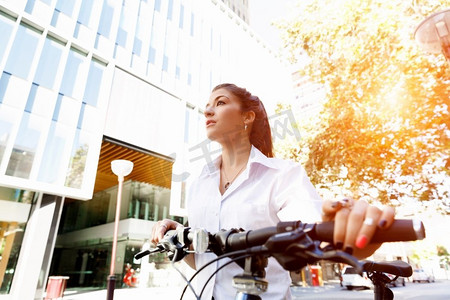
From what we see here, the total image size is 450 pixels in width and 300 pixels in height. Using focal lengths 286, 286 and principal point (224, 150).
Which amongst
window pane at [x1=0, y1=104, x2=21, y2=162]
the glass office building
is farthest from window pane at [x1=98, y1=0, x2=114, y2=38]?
window pane at [x1=0, y1=104, x2=21, y2=162]

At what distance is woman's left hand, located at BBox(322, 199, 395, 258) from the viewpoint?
645 mm

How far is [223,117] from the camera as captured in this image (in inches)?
71.7

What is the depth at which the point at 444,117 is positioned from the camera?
690 cm

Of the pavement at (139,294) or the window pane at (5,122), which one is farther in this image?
the pavement at (139,294)

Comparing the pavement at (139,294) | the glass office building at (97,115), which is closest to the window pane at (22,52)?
the glass office building at (97,115)

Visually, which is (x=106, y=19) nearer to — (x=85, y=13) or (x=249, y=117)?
(x=85, y=13)

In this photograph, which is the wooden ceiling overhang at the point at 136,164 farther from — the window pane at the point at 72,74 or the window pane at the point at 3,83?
the window pane at the point at 3,83

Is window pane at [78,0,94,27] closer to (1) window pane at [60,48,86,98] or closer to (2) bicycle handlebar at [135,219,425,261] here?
(1) window pane at [60,48,86,98]

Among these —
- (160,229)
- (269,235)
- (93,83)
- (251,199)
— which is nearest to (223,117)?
(251,199)

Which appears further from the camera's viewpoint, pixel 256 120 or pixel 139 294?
pixel 139 294

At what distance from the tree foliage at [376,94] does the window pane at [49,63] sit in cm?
908

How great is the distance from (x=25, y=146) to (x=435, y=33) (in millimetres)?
11925

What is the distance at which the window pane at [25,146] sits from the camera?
9859 mm

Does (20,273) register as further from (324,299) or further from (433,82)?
(433,82)
